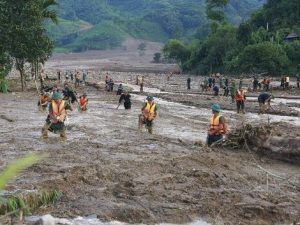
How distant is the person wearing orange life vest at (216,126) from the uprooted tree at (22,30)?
21.5 meters

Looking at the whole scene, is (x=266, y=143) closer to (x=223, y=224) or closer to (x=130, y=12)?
(x=223, y=224)

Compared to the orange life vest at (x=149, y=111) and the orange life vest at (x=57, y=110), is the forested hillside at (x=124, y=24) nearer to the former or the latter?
the orange life vest at (x=149, y=111)

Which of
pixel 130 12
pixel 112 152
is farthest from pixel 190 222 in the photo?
pixel 130 12

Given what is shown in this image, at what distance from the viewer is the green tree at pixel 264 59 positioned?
168 feet

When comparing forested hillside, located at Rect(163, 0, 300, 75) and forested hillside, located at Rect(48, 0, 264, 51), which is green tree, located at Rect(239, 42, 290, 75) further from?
forested hillside, located at Rect(48, 0, 264, 51)

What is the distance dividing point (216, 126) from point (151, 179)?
3.51 meters

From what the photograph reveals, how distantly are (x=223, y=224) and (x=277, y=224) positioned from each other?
735 millimetres

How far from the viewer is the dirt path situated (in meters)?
7.14

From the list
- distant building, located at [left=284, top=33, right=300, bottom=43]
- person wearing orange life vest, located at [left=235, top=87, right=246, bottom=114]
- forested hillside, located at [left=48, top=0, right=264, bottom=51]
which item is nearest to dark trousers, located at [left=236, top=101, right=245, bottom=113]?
person wearing orange life vest, located at [left=235, top=87, right=246, bottom=114]

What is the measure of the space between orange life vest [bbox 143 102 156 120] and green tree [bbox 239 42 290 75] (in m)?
37.9

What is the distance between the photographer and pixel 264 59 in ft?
169

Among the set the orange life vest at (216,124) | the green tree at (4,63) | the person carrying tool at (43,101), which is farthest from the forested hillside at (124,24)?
the orange life vest at (216,124)

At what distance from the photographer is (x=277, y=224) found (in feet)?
22.7

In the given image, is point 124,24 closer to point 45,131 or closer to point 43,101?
point 43,101
